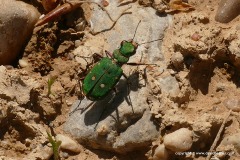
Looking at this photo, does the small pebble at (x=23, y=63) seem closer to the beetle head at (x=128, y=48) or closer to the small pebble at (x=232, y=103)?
the beetle head at (x=128, y=48)

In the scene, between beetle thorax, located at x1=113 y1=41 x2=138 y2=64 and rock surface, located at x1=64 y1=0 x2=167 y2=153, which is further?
beetle thorax, located at x1=113 y1=41 x2=138 y2=64

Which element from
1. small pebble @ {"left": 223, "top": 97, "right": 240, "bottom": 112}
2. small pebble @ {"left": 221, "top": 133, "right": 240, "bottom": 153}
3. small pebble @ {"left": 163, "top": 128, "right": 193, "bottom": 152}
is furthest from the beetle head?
small pebble @ {"left": 221, "top": 133, "right": 240, "bottom": 153}

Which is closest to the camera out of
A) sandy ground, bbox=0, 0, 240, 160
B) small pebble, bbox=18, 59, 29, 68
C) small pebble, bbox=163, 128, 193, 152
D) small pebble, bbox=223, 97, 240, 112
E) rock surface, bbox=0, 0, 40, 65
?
small pebble, bbox=163, 128, 193, 152

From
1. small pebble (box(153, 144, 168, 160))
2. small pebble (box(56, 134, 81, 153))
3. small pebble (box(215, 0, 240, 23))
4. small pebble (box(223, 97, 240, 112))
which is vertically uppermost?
small pebble (box(215, 0, 240, 23))

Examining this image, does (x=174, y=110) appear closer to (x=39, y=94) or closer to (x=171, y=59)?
(x=171, y=59)

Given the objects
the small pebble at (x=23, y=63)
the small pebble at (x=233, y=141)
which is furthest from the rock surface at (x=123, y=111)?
the small pebble at (x=233, y=141)

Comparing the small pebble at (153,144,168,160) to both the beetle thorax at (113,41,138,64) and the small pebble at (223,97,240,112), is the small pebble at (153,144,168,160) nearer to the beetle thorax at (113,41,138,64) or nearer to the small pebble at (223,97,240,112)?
the small pebble at (223,97,240,112)
